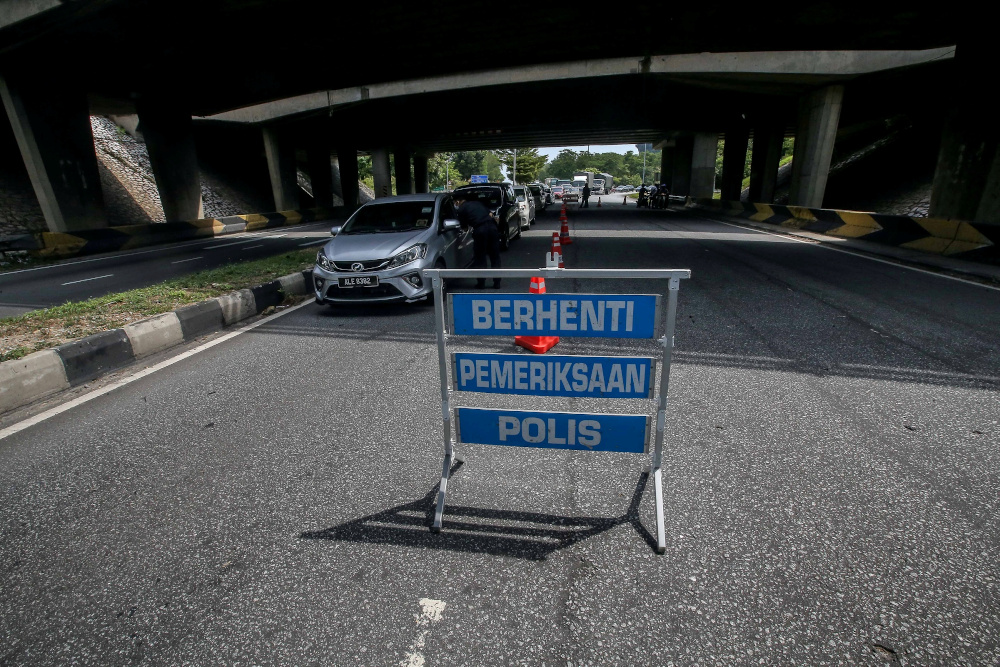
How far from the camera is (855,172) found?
32.3 metres

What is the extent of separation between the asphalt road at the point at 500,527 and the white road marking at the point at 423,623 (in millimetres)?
10

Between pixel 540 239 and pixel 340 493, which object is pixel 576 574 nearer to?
pixel 340 493

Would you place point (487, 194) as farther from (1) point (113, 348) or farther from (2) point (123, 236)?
(2) point (123, 236)

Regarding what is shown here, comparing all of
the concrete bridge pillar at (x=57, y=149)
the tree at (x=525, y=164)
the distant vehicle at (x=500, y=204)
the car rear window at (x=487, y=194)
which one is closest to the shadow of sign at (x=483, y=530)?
the distant vehicle at (x=500, y=204)

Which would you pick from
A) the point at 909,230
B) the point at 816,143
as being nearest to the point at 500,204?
the point at 909,230

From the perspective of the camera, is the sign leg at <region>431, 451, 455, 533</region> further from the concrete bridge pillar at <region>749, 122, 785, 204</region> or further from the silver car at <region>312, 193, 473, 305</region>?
the concrete bridge pillar at <region>749, 122, 785, 204</region>

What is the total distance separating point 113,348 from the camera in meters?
5.21

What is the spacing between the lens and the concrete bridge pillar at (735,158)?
34.3m

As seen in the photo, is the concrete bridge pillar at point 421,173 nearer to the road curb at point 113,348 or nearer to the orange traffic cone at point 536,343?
the road curb at point 113,348

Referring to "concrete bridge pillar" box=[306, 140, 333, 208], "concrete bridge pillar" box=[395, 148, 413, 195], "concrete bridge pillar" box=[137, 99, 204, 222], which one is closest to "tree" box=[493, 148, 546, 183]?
"concrete bridge pillar" box=[395, 148, 413, 195]

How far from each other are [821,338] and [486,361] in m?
4.71

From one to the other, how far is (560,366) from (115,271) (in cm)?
1390

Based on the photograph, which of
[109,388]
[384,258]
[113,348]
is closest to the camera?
[109,388]

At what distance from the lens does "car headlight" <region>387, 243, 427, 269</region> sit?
701 centimetres
